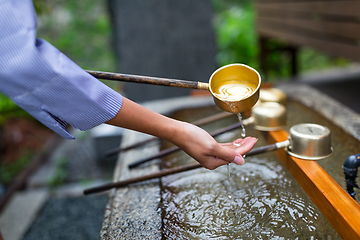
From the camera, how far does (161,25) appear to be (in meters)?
4.18

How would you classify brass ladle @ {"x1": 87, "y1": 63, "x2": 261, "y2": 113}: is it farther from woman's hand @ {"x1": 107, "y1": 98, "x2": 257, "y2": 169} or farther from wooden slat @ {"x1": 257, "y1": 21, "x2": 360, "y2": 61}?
wooden slat @ {"x1": 257, "y1": 21, "x2": 360, "y2": 61}

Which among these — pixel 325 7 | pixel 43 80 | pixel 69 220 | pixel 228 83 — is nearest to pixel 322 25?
pixel 325 7

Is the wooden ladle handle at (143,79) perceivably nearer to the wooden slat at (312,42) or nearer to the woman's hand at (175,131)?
the woman's hand at (175,131)

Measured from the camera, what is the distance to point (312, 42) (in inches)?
178

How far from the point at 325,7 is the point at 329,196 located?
3.44m

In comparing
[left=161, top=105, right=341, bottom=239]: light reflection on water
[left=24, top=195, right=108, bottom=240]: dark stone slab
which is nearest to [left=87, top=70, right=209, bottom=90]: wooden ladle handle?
[left=161, top=105, right=341, bottom=239]: light reflection on water

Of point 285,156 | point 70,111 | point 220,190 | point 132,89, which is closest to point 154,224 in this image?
point 220,190

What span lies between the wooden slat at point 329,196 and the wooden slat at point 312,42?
2.44m

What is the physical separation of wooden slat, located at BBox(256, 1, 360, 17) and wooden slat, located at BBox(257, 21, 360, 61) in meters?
0.35

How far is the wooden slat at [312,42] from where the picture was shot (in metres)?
3.63

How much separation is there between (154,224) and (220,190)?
1.59ft

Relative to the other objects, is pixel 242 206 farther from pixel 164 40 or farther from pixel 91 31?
pixel 91 31

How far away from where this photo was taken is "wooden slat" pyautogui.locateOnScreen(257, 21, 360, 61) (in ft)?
11.9

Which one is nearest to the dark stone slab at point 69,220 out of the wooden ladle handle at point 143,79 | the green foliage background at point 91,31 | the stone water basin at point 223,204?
the stone water basin at point 223,204
